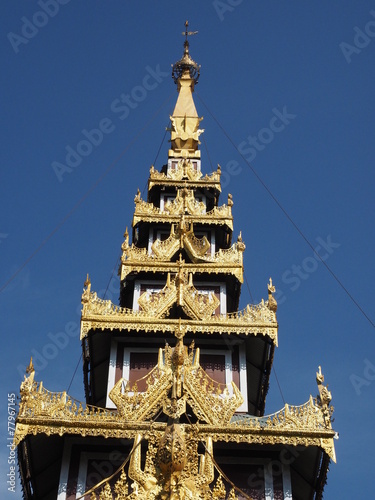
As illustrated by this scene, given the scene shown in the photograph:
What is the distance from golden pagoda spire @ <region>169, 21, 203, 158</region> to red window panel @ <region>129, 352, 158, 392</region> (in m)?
11.6

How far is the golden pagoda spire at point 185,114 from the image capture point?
1328 inches

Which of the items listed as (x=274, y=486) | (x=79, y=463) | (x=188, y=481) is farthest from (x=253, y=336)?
(x=188, y=481)

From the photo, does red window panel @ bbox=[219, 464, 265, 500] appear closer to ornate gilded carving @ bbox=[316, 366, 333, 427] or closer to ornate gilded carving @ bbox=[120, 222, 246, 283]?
ornate gilded carving @ bbox=[316, 366, 333, 427]

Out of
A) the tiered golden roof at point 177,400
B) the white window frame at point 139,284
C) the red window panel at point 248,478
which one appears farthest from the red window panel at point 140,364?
the red window panel at point 248,478

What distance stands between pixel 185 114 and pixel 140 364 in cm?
1475

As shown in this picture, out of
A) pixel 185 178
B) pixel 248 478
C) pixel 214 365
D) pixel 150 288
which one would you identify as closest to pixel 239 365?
pixel 214 365

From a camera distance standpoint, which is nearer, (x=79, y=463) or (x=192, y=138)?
(x=79, y=463)

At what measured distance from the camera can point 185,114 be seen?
35062 millimetres

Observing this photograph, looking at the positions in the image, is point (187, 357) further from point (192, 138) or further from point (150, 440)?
point (192, 138)

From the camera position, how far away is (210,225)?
2956cm

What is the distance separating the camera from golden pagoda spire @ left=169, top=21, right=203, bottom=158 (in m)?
33.7

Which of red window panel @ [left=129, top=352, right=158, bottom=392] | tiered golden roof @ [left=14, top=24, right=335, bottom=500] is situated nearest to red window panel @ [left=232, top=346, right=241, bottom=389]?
tiered golden roof @ [left=14, top=24, right=335, bottom=500]

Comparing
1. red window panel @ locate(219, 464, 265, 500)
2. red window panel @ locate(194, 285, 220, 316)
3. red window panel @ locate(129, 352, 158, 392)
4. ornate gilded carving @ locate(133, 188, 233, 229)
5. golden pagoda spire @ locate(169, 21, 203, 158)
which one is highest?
golden pagoda spire @ locate(169, 21, 203, 158)

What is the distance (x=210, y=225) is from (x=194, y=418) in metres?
10.1
